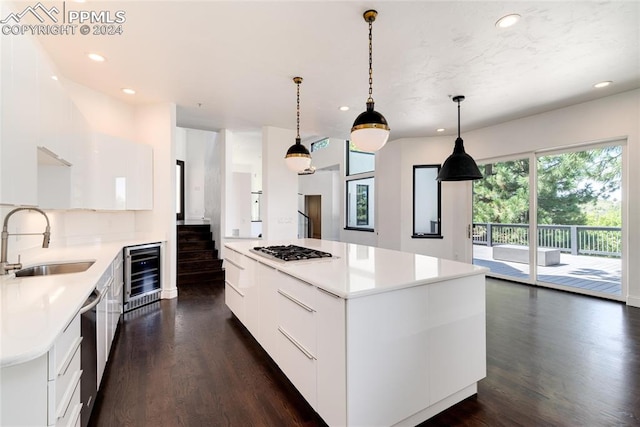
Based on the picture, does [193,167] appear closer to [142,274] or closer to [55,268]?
[142,274]

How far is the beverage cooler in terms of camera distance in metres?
3.67

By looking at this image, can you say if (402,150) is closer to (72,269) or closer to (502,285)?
(502,285)

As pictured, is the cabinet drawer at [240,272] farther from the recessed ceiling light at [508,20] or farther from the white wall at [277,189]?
the recessed ceiling light at [508,20]

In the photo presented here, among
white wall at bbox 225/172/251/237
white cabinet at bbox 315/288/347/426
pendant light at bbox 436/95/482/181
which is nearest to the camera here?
white cabinet at bbox 315/288/347/426

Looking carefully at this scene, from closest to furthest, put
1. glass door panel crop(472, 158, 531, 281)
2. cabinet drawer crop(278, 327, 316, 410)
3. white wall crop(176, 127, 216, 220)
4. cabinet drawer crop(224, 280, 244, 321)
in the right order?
cabinet drawer crop(278, 327, 316, 410) < cabinet drawer crop(224, 280, 244, 321) < glass door panel crop(472, 158, 531, 281) < white wall crop(176, 127, 216, 220)

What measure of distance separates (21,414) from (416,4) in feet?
10.4

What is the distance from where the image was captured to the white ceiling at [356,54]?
2.35 meters

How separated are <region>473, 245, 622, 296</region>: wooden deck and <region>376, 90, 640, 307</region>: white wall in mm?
265

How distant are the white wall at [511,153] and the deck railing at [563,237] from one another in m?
0.22

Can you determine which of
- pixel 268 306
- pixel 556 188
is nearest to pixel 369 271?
pixel 268 306


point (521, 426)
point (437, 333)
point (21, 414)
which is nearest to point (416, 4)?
point (437, 333)

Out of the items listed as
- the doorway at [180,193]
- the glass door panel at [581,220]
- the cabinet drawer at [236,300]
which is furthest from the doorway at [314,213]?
the cabinet drawer at [236,300]

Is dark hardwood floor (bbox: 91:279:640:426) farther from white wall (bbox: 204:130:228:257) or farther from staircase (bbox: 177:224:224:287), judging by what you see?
white wall (bbox: 204:130:228:257)

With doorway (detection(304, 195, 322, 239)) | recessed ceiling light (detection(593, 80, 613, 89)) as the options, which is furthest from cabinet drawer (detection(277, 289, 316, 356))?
doorway (detection(304, 195, 322, 239))
